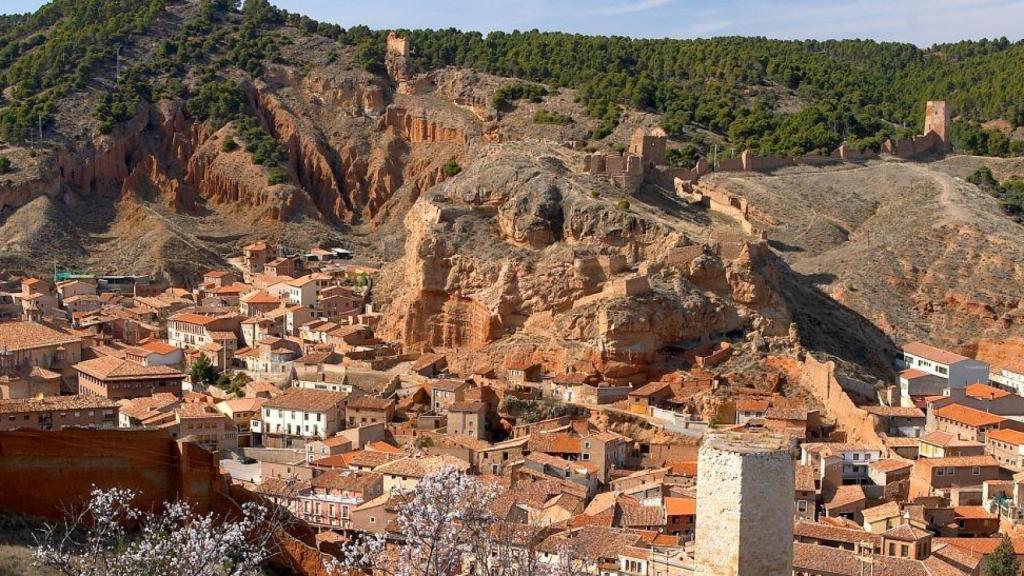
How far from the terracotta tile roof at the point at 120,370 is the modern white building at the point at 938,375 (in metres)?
19.0

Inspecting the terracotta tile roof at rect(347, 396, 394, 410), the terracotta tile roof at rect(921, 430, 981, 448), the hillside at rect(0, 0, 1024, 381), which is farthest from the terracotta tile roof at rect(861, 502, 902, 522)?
the terracotta tile roof at rect(347, 396, 394, 410)

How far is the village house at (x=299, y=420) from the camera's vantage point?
34.7m

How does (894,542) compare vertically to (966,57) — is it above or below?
below

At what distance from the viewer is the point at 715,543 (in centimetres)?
1280

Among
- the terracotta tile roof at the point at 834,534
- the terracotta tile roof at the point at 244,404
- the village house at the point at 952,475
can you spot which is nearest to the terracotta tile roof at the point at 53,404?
the terracotta tile roof at the point at 244,404

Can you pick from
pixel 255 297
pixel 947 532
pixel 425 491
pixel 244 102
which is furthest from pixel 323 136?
pixel 425 491

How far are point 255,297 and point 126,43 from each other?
31496 millimetres

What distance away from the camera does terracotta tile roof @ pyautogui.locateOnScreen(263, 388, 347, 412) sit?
35062 millimetres

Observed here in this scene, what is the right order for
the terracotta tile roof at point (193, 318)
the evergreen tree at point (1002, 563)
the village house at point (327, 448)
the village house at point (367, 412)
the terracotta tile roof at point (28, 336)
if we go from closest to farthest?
the evergreen tree at point (1002, 563)
the village house at point (327, 448)
the village house at point (367, 412)
the terracotta tile roof at point (28, 336)
the terracotta tile roof at point (193, 318)

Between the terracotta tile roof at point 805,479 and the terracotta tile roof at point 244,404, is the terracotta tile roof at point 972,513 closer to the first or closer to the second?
the terracotta tile roof at point 805,479

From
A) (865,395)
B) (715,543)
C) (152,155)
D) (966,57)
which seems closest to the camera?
(715,543)

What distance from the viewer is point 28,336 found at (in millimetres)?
41844

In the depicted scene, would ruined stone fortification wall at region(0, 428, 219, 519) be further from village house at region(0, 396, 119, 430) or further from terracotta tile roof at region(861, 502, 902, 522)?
terracotta tile roof at region(861, 502, 902, 522)

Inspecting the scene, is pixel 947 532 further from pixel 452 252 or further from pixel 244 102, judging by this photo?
pixel 244 102
